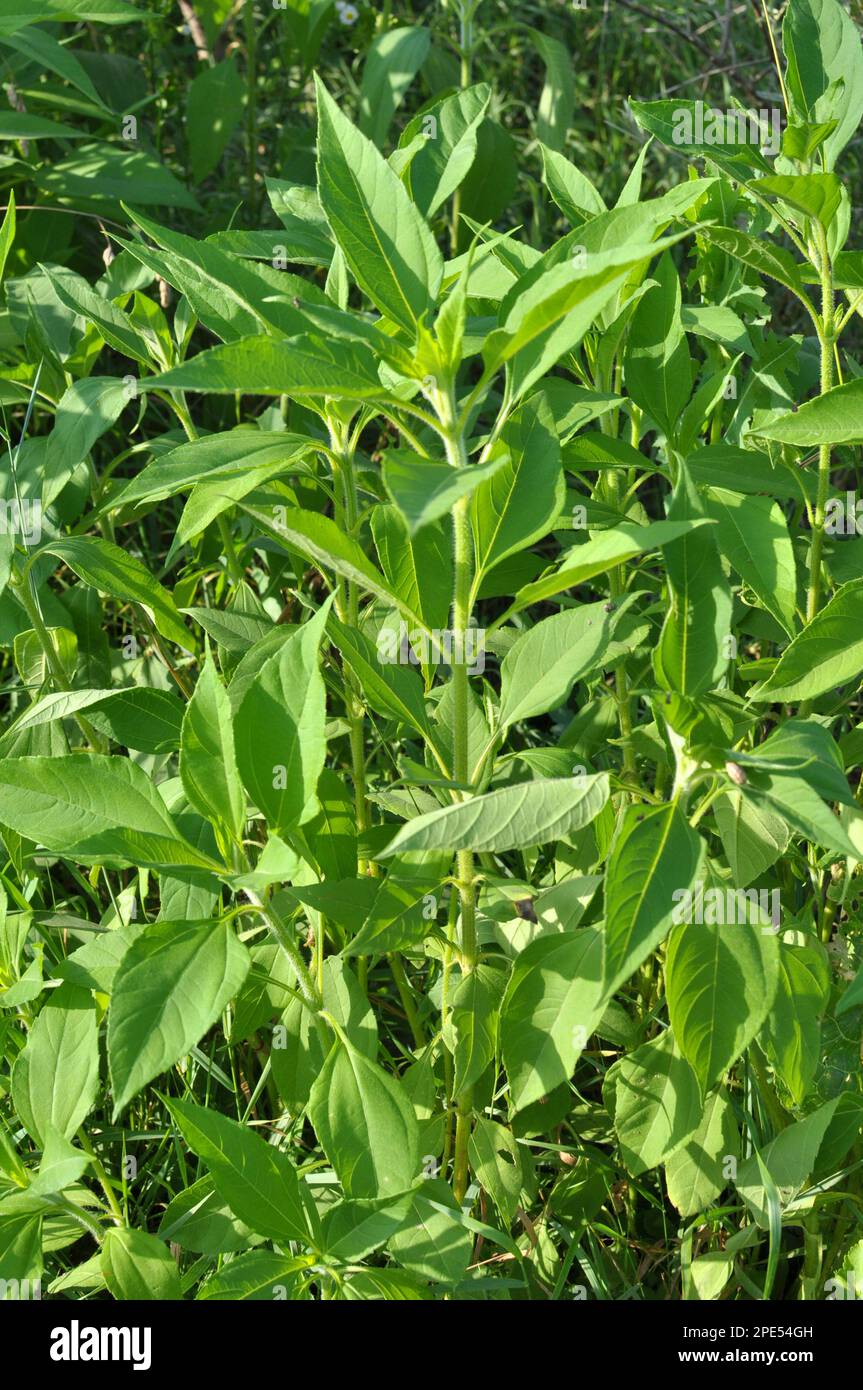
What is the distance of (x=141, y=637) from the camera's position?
2.07 metres

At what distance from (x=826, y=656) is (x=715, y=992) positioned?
325mm

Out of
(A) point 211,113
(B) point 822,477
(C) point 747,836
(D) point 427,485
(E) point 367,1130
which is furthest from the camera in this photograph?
(A) point 211,113

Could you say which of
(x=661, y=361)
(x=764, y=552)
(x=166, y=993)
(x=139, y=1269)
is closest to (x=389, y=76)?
(x=661, y=361)

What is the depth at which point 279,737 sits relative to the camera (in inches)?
43.2

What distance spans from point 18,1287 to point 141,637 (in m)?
1.09

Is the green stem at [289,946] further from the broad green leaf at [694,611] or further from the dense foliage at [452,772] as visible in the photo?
the broad green leaf at [694,611]

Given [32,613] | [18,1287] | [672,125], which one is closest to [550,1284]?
[18,1287]

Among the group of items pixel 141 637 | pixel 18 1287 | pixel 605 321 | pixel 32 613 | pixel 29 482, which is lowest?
pixel 18 1287

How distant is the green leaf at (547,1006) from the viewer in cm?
113

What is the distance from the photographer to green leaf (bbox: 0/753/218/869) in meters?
1.14

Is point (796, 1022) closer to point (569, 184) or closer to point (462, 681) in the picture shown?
point (462, 681)

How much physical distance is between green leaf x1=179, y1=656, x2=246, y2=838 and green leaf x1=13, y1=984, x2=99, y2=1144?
270mm

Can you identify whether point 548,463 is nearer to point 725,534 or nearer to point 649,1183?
point 725,534

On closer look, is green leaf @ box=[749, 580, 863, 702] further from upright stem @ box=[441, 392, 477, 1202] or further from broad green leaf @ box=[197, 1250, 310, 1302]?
broad green leaf @ box=[197, 1250, 310, 1302]
